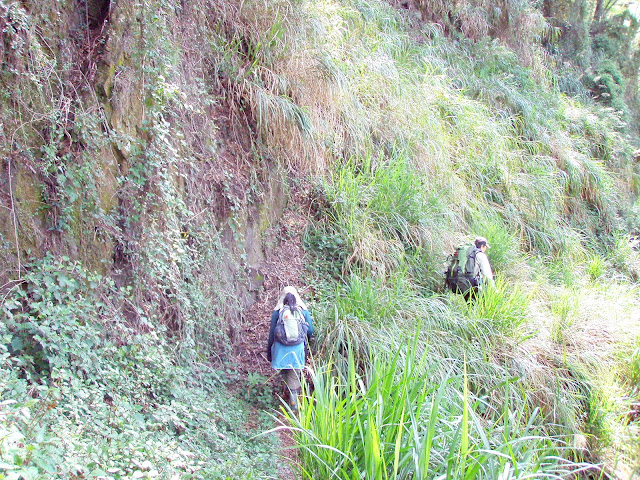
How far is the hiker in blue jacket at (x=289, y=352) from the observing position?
5055 mm

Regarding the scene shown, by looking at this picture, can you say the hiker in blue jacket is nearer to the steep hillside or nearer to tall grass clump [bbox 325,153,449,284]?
the steep hillside

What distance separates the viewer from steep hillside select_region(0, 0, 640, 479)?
3354 mm

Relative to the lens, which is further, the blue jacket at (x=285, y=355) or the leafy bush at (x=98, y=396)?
the blue jacket at (x=285, y=355)

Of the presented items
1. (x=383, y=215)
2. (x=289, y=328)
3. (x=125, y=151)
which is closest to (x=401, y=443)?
(x=289, y=328)

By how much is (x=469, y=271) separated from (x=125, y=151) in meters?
4.28

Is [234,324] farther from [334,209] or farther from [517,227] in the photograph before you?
[517,227]

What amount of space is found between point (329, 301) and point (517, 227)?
5.15m

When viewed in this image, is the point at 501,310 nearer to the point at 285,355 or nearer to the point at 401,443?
the point at 285,355

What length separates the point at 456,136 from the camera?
9.86 meters

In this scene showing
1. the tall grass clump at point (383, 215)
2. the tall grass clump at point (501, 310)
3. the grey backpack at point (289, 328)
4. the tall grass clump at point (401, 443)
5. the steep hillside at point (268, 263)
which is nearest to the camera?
the tall grass clump at point (401, 443)

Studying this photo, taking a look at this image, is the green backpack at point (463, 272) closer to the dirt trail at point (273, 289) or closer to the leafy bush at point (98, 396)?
the dirt trail at point (273, 289)

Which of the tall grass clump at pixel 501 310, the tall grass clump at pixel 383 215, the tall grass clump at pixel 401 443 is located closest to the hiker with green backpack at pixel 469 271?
the tall grass clump at pixel 501 310

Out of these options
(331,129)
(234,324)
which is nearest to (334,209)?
(331,129)

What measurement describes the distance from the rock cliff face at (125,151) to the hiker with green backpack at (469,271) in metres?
2.56
